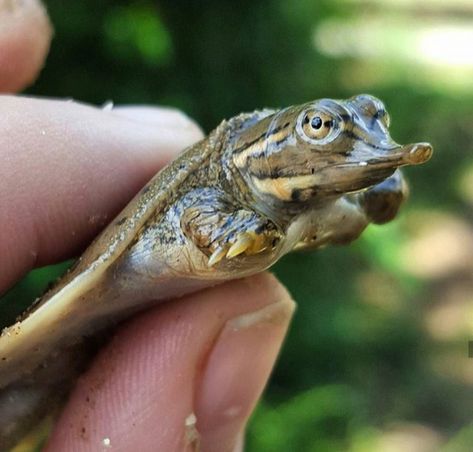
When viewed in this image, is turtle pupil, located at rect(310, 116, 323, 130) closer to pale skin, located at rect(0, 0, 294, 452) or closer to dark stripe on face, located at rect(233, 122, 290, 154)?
dark stripe on face, located at rect(233, 122, 290, 154)

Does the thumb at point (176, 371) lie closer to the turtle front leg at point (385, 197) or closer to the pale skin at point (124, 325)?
the pale skin at point (124, 325)

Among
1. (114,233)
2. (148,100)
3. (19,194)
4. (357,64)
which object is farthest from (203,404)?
(357,64)

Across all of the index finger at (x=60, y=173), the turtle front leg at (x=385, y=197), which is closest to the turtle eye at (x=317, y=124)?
the turtle front leg at (x=385, y=197)

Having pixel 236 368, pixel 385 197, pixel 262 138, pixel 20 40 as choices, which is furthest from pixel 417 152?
pixel 20 40

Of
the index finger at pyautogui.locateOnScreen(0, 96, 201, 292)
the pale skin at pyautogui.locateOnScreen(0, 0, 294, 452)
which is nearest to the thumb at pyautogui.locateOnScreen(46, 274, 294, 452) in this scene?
the pale skin at pyautogui.locateOnScreen(0, 0, 294, 452)

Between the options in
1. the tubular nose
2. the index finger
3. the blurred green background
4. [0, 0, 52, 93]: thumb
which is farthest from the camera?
the blurred green background

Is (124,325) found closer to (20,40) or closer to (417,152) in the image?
(20,40)
